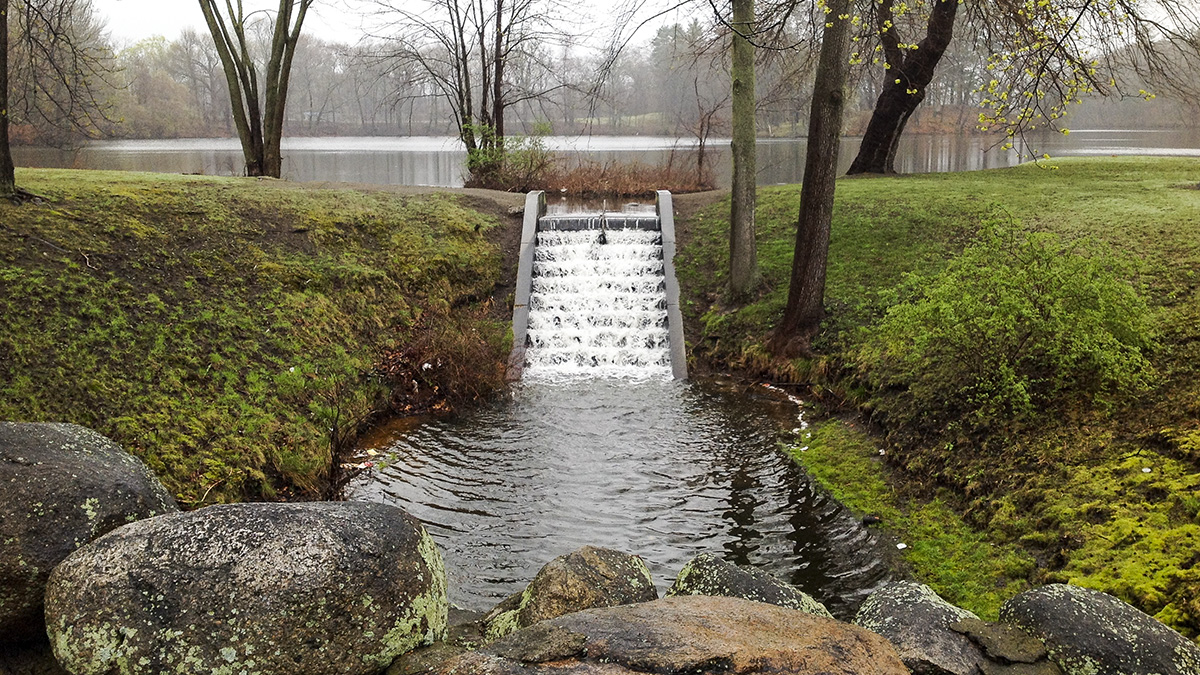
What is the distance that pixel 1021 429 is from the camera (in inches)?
309

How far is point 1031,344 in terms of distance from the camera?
823 centimetres

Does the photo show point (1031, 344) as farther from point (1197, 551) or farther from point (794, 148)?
point (794, 148)

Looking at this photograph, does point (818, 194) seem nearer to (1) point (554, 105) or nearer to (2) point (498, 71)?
(2) point (498, 71)

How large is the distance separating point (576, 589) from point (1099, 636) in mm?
2565

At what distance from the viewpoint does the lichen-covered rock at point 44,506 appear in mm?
3898

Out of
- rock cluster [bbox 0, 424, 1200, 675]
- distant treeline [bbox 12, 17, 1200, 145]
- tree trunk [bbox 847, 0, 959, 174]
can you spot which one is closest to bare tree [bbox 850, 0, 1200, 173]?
tree trunk [bbox 847, 0, 959, 174]

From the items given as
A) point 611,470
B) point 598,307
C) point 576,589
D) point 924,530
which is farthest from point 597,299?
point 576,589

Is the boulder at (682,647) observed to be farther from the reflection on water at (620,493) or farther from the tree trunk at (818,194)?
the tree trunk at (818,194)

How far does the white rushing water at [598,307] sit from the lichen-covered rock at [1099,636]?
28.4 ft

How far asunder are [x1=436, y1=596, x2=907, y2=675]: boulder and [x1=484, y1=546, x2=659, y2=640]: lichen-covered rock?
2.68ft

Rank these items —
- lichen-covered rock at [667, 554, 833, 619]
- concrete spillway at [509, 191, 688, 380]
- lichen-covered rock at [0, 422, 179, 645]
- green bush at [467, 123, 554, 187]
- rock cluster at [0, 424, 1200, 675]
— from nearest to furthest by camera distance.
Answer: rock cluster at [0, 424, 1200, 675] < lichen-covered rock at [0, 422, 179, 645] < lichen-covered rock at [667, 554, 833, 619] < concrete spillway at [509, 191, 688, 380] < green bush at [467, 123, 554, 187]

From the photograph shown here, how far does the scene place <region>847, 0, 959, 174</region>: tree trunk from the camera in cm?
1848

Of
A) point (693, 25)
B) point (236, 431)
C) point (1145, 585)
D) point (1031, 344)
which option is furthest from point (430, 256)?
point (1145, 585)

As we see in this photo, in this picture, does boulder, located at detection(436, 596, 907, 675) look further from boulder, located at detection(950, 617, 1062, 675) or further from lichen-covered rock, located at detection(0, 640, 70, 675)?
lichen-covered rock, located at detection(0, 640, 70, 675)
